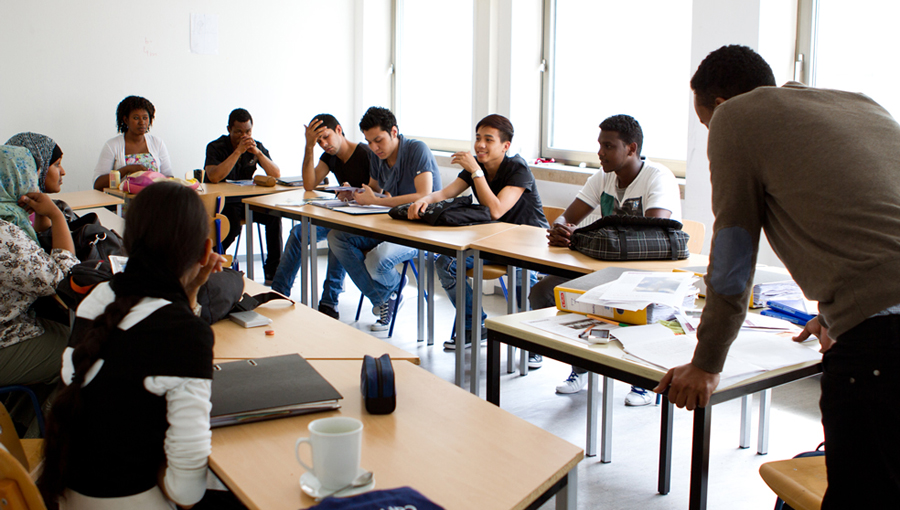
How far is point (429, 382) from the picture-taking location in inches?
55.9

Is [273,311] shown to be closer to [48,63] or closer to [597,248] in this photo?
[597,248]

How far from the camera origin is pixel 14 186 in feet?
7.47

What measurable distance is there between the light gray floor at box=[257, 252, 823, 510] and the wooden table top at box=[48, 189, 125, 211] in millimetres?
2001

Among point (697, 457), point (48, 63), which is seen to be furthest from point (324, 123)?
point (697, 457)

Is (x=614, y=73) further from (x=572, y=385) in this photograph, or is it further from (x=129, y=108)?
(x=129, y=108)

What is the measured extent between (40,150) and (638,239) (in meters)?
3.06

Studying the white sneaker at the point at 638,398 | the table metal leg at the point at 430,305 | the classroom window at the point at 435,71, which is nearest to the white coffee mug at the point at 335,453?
the white sneaker at the point at 638,398

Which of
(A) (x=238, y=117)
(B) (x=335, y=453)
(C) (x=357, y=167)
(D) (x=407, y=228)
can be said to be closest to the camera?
(B) (x=335, y=453)

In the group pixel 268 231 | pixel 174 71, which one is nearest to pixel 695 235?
pixel 268 231

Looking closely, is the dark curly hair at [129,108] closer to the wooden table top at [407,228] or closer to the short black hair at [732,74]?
the wooden table top at [407,228]

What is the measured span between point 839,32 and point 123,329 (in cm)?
328

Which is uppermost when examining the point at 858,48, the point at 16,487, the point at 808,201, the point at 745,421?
the point at 858,48

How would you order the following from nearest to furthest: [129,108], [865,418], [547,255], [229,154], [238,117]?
1. [865,418]
2. [547,255]
3. [129,108]
4. [238,117]
5. [229,154]

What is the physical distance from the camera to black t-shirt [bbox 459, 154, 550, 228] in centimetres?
338
